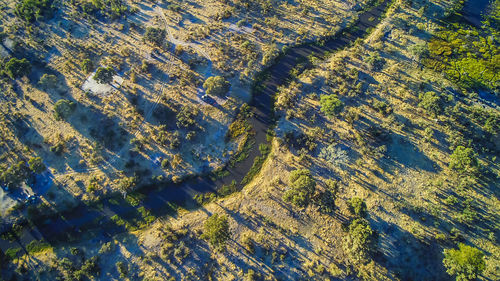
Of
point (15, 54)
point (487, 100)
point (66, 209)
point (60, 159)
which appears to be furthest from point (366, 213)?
point (15, 54)

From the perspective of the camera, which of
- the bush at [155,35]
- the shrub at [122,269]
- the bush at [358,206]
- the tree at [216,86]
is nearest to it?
the shrub at [122,269]

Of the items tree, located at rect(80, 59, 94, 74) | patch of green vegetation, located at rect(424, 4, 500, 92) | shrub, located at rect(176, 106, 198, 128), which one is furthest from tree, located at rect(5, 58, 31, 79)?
patch of green vegetation, located at rect(424, 4, 500, 92)

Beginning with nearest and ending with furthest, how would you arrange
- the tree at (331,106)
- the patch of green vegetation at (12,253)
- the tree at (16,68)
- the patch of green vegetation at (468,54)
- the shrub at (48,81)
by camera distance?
1. the patch of green vegetation at (12,253)
2. the tree at (331,106)
3. the tree at (16,68)
4. the shrub at (48,81)
5. the patch of green vegetation at (468,54)

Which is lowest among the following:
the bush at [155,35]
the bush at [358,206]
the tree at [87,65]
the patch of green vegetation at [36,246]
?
the patch of green vegetation at [36,246]

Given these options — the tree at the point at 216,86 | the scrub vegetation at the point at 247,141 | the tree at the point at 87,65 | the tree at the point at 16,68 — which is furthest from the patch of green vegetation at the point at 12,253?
the tree at the point at 216,86

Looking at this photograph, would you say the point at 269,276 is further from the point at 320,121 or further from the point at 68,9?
the point at 68,9

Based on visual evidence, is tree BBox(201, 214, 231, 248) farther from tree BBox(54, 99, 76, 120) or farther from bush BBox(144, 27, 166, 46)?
bush BBox(144, 27, 166, 46)

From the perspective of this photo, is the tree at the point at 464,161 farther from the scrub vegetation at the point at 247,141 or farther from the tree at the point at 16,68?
the tree at the point at 16,68
